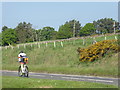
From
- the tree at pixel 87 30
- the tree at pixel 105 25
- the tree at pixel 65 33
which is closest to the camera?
the tree at pixel 65 33

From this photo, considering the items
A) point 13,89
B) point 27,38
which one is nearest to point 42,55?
point 13,89

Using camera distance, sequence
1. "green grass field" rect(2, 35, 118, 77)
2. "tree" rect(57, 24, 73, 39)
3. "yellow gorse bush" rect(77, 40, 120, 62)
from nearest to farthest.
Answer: "green grass field" rect(2, 35, 118, 77), "yellow gorse bush" rect(77, 40, 120, 62), "tree" rect(57, 24, 73, 39)

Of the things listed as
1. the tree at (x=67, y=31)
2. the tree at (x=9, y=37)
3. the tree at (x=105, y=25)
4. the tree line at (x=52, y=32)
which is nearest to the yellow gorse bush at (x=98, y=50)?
the tree at (x=67, y=31)

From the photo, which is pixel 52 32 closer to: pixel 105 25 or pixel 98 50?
pixel 105 25

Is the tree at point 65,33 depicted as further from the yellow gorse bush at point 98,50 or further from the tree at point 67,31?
the yellow gorse bush at point 98,50

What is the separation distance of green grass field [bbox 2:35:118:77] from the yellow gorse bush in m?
0.89

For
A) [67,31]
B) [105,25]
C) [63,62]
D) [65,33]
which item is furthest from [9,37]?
[63,62]

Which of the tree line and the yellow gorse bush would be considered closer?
the yellow gorse bush

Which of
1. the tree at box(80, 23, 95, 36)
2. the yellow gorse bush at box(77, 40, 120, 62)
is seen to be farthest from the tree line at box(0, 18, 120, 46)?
the yellow gorse bush at box(77, 40, 120, 62)

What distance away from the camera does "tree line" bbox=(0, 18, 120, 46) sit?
109m

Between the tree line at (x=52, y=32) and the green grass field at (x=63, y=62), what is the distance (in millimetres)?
52851

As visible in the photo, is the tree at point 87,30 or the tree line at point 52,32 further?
the tree at point 87,30

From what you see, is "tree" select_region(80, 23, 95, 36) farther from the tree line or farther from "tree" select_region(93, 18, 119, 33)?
"tree" select_region(93, 18, 119, 33)

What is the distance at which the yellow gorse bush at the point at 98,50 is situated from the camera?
110ft
